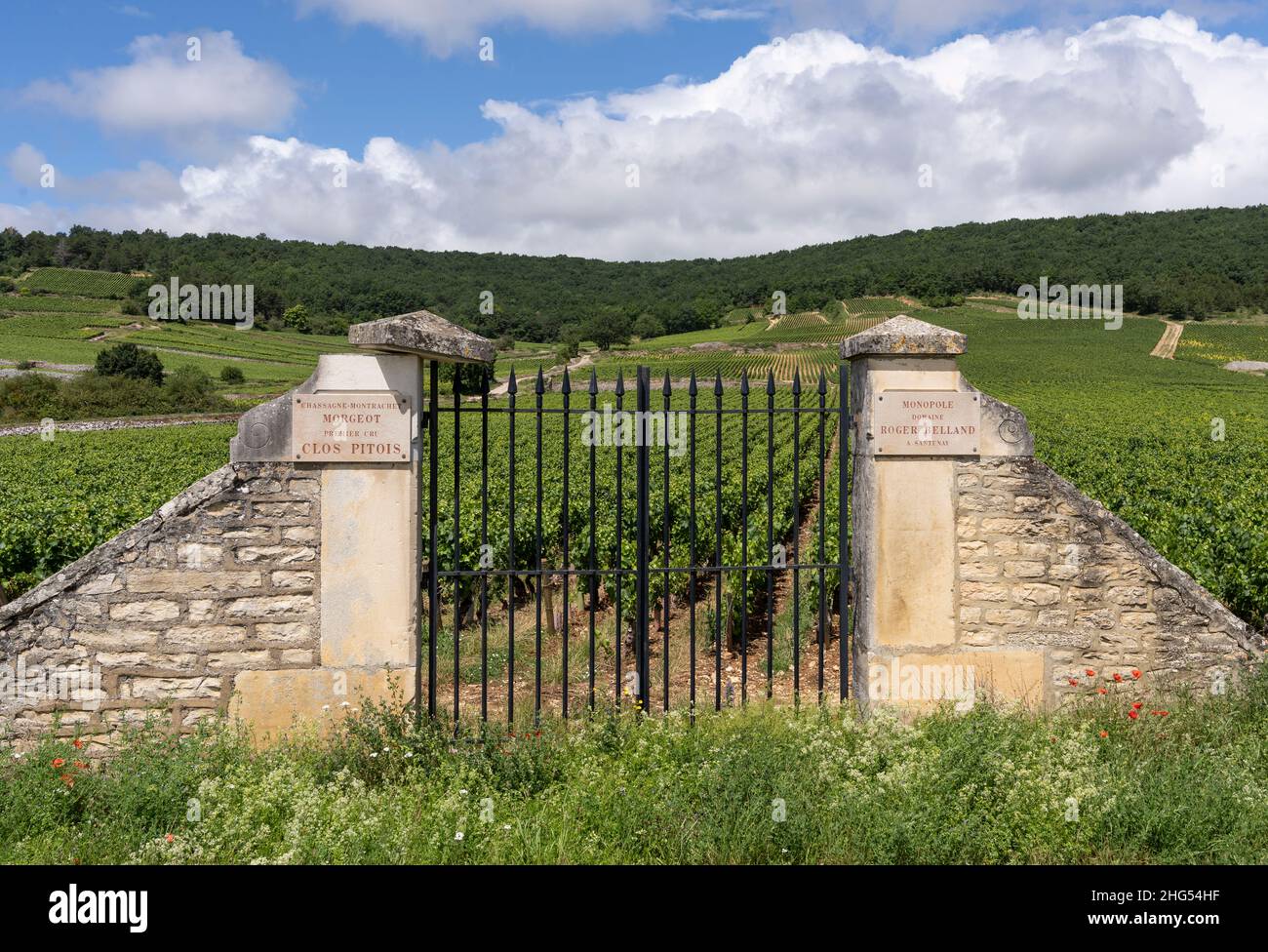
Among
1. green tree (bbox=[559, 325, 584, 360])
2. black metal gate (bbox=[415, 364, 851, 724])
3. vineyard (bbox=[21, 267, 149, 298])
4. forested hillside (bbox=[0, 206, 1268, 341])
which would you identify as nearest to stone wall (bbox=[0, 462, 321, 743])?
black metal gate (bbox=[415, 364, 851, 724])

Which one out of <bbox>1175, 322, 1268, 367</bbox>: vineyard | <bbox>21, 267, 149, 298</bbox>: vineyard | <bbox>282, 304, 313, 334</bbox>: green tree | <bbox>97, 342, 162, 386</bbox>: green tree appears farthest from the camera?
<bbox>21, 267, 149, 298</bbox>: vineyard

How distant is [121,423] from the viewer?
1556 inches

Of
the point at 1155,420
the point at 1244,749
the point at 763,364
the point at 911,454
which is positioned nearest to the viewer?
the point at 1244,749

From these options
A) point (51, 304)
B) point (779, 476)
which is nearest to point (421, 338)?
point (779, 476)

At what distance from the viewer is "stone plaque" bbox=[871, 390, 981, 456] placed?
530cm

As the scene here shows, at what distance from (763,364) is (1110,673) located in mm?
51891

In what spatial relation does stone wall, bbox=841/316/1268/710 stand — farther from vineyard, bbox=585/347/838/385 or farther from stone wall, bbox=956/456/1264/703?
vineyard, bbox=585/347/838/385

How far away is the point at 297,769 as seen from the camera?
15.3 feet

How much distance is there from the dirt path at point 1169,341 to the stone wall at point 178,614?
2929 inches

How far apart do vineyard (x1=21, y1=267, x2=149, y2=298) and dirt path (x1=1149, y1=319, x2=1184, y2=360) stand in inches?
3645

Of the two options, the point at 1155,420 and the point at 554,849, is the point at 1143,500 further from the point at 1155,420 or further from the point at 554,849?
the point at 1155,420

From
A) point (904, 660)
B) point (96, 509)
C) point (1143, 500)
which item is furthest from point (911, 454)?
point (96, 509)

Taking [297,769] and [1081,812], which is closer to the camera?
[1081,812]

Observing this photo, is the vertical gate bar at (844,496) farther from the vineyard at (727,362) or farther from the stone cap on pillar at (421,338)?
the vineyard at (727,362)
